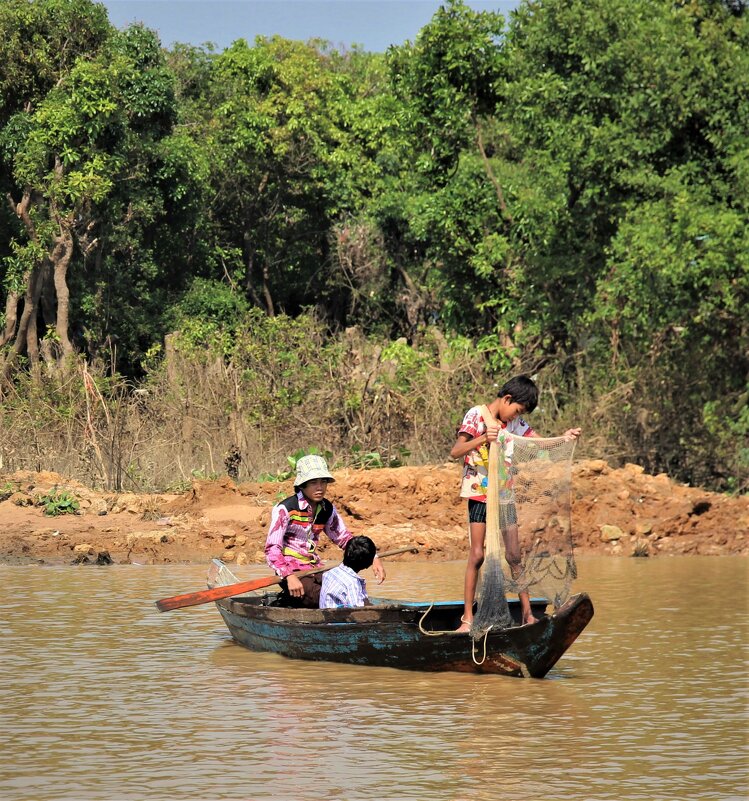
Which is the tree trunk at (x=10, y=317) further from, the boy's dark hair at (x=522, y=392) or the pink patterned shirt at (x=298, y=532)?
the boy's dark hair at (x=522, y=392)

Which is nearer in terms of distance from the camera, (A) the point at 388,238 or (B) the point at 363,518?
(B) the point at 363,518

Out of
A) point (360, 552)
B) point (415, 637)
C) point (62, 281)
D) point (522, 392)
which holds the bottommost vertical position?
point (415, 637)

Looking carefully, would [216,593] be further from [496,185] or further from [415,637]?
[496,185]

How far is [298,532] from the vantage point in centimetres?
1026

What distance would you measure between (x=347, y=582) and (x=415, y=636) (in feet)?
3.12

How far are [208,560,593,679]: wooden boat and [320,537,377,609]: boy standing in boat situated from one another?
25 centimetres

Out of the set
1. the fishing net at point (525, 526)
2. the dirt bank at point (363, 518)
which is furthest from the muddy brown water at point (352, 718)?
the dirt bank at point (363, 518)

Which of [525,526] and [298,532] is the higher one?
[525,526]

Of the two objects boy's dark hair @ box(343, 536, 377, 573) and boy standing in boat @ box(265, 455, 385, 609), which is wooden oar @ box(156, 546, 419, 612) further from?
boy's dark hair @ box(343, 536, 377, 573)

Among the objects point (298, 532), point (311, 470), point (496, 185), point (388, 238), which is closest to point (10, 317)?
point (388, 238)

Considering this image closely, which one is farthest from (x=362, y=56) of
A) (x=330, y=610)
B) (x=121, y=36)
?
(x=330, y=610)

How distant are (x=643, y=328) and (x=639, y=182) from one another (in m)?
2.13

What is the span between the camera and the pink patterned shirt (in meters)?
10.1

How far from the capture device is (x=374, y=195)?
116ft
